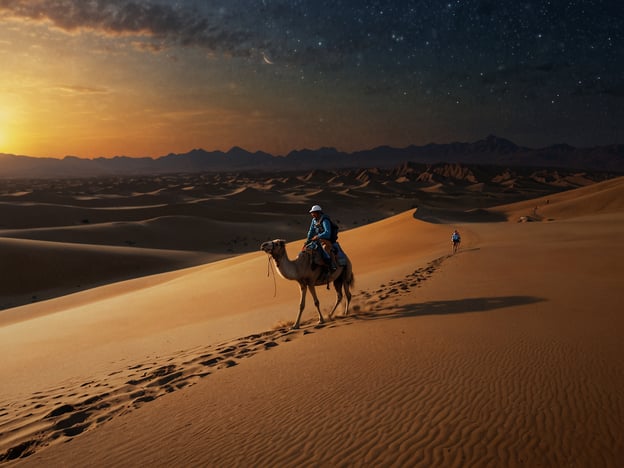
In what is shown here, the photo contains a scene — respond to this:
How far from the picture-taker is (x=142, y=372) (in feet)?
21.4

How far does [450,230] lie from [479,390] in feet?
74.3

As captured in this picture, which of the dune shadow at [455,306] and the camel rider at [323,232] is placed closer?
the dune shadow at [455,306]

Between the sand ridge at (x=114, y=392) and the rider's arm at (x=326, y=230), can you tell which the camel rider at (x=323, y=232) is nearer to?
the rider's arm at (x=326, y=230)

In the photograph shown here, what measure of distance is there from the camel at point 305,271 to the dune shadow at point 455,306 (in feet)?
2.95

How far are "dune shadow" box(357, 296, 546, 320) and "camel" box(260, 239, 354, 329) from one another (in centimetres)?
90

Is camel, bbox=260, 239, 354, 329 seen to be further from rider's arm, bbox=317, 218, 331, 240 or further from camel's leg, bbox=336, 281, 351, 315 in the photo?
rider's arm, bbox=317, 218, 331, 240

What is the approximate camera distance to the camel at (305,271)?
8.36 metres

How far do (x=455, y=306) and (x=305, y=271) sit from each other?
10.5ft

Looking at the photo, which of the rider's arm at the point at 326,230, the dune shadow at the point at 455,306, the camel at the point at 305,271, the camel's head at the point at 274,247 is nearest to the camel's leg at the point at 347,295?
the camel at the point at 305,271

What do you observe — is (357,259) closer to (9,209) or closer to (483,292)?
(483,292)

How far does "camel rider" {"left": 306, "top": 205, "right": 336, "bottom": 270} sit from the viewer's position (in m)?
8.84

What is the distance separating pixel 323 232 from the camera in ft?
29.2

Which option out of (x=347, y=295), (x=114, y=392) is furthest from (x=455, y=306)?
(x=114, y=392)

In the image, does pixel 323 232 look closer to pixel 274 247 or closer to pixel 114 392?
pixel 274 247
